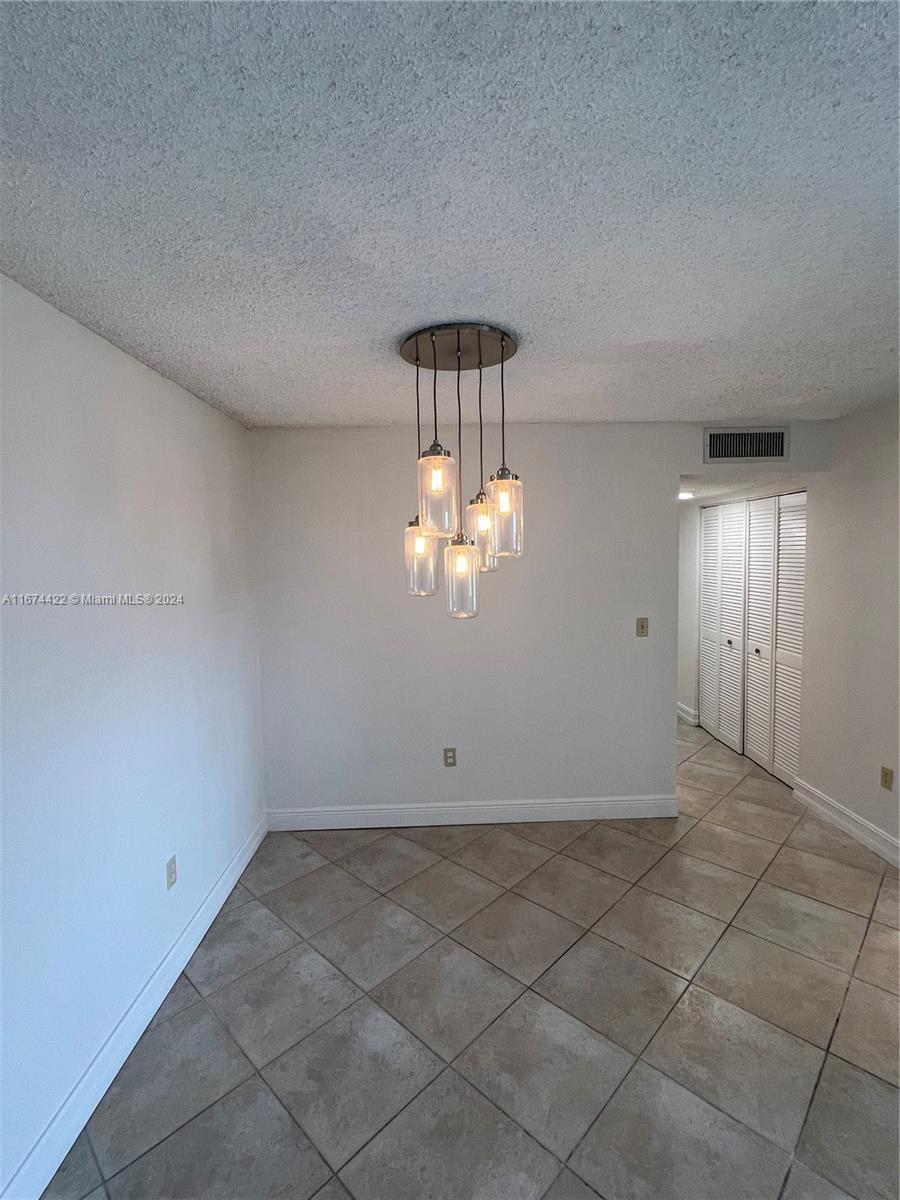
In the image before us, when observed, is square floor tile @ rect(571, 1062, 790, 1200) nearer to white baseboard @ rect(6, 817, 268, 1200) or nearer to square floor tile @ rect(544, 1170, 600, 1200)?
square floor tile @ rect(544, 1170, 600, 1200)

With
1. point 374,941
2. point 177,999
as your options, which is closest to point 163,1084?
point 177,999

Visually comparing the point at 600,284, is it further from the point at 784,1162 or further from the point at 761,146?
the point at 784,1162

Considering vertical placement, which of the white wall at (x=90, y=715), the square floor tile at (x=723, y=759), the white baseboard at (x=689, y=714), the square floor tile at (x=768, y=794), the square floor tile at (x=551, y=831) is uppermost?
the white wall at (x=90, y=715)

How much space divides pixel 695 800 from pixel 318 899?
251 centimetres

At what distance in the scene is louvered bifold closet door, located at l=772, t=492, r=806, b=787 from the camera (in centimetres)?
343

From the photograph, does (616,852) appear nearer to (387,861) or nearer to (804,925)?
(804,925)

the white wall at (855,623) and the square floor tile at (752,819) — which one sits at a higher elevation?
the white wall at (855,623)

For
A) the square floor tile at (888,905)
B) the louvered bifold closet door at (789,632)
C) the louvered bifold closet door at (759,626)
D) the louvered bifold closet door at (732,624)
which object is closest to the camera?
the square floor tile at (888,905)

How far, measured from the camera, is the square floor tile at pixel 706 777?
3.64m

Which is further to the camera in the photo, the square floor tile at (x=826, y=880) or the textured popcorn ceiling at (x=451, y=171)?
the square floor tile at (x=826, y=880)

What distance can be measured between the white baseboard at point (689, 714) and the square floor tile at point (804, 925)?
257cm

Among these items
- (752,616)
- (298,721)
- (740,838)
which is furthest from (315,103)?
(752,616)

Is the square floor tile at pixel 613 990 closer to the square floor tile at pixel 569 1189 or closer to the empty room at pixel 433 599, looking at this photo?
the empty room at pixel 433 599

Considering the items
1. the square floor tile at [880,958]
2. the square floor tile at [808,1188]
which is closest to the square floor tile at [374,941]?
the square floor tile at [808,1188]
